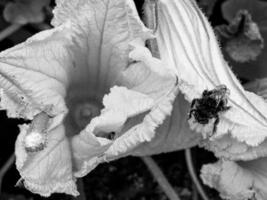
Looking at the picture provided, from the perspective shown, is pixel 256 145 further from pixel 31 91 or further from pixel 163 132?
pixel 31 91

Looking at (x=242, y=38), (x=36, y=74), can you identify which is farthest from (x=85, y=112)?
(x=242, y=38)

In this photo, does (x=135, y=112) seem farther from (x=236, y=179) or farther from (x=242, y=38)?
(x=242, y=38)

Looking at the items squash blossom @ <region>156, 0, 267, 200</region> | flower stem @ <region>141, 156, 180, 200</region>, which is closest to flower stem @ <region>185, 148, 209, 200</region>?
flower stem @ <region>141, 156, 180, 200</region>

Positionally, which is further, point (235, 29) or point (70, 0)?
point (235, 29)

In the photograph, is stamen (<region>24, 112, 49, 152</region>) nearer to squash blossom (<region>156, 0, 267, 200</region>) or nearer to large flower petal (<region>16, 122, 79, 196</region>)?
large flower petal (<region>16, 122, 79, 196</region>)

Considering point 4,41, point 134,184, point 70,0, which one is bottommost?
point 134,184

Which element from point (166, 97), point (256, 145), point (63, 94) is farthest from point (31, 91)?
point (256, 145)
